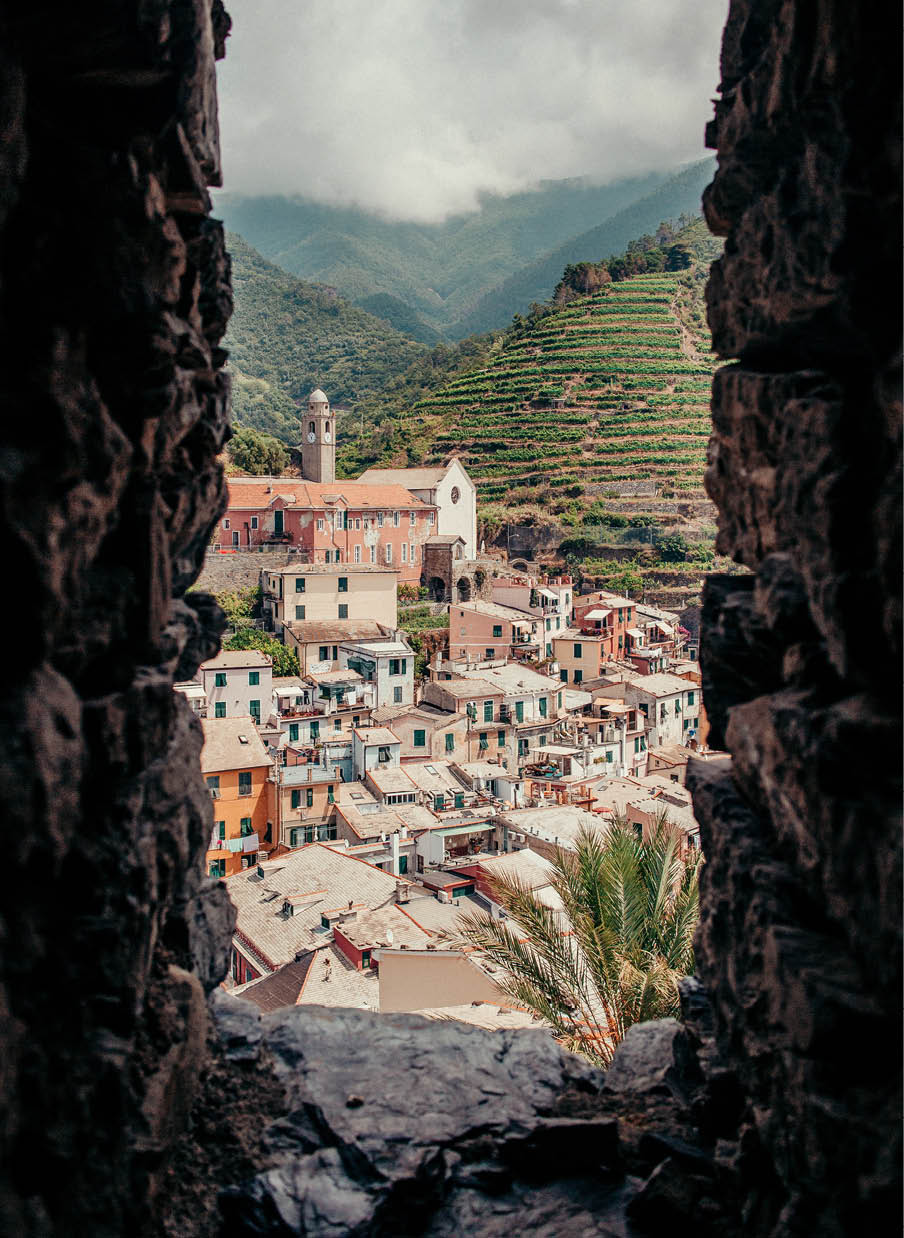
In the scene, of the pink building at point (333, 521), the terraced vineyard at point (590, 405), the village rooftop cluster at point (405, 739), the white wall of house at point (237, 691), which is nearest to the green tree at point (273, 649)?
the village rooftop cluster at point (405, 739)

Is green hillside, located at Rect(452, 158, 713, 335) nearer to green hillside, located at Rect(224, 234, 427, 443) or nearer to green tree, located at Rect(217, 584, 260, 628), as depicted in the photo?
green hillside, located at Rect(224, 234, 427, 443)

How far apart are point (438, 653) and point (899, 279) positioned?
1446 inches

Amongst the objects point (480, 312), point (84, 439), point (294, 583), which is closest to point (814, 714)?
point (84, 439)

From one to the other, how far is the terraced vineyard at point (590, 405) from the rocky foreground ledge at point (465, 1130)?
54.3 metres

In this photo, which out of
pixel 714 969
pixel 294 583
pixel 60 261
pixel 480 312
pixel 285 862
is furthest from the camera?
pixel 480 312

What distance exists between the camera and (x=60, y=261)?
391 cm

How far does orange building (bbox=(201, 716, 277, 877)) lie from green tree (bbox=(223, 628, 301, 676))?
31.3 feet

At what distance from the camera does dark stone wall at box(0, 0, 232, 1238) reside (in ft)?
11.1

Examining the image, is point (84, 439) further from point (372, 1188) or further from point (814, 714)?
point (372, 1188)

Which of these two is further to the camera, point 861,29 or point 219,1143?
point 219,1143

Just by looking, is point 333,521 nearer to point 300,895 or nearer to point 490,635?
point 490,635

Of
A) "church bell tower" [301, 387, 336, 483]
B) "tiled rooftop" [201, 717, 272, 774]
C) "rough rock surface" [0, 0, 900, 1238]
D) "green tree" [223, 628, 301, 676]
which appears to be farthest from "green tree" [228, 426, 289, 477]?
"rough rock surface" [0, 0, 900, 1238]

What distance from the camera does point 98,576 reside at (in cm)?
418

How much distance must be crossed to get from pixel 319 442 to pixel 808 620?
50.1 meters
